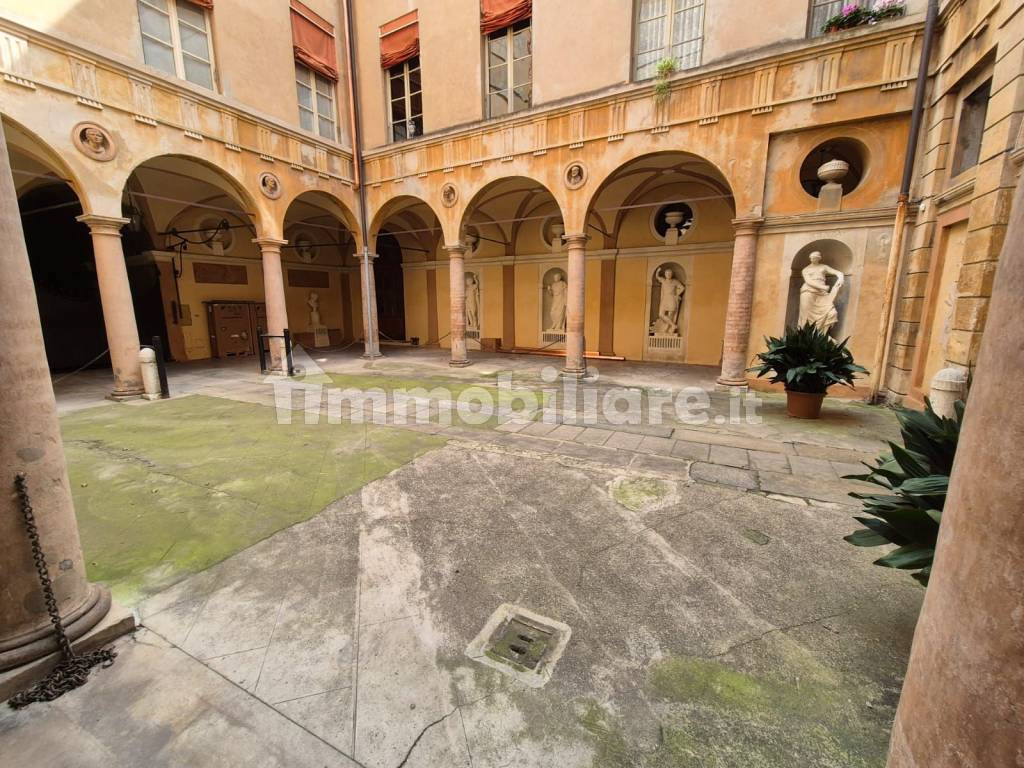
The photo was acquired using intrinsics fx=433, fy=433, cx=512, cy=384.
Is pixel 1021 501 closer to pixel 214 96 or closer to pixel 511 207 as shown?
pixel 214 96

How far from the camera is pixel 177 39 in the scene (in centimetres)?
869

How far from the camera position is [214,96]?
29.5ft

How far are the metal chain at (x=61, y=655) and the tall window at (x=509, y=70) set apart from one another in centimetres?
1089

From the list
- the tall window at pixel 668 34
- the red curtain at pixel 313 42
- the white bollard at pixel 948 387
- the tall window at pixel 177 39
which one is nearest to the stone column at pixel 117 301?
the tall window at pixel 177 39

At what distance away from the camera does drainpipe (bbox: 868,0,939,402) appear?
6461mm

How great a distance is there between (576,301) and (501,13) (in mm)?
6916

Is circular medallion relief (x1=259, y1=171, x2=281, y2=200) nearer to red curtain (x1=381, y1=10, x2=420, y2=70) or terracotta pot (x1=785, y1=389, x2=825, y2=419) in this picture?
red curtain (x1=381, y1=10, x2=420, y2=70)

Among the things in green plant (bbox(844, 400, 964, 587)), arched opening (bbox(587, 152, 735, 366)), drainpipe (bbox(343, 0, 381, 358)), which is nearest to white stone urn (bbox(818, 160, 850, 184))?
arched opening (bbox(587, 152, 735, 366))

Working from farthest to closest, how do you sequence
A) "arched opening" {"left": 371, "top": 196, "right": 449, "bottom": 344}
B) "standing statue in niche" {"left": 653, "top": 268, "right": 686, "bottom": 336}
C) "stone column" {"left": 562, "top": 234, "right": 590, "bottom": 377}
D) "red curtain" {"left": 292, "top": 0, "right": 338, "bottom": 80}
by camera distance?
"arched opening" {"left": 371, "top": 196, "right": 449, "bottom": 344}
"standing statue in niche" {"left": 653, "top": 268, "right": 686, "bottom": 336}
"red curtain" {"left": 292, "top": 0, "right": 338, "bottom": 80}
"stone column" {"left": 562, "top": 234, "right": 590, "bottom": 377}

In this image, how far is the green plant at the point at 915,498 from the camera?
2018mm

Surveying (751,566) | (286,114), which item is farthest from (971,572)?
(286,114)

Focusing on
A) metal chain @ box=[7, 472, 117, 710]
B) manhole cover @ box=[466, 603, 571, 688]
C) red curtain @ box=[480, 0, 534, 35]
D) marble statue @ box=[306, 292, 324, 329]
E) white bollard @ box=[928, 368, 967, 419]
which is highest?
red curtain @ box=[480, 0, 534, 35]

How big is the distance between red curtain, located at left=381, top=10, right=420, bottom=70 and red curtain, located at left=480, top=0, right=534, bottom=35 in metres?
1.98

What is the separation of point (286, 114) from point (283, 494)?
34.7 feet
